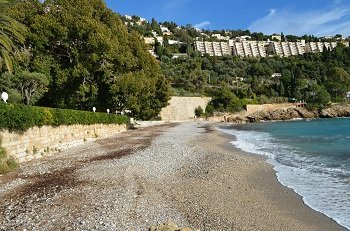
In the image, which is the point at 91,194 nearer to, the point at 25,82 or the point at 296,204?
the point at 296,204

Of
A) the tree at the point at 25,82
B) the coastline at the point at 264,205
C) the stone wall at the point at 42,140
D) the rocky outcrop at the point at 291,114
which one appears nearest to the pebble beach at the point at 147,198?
the coastline at the point at 264,205

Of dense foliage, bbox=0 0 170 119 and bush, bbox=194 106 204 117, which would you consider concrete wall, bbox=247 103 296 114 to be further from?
dense foliage, bbox=0 0 170 119

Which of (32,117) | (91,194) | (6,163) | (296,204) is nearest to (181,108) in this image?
(32,117)

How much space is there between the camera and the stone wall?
15.2m

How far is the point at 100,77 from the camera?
123 ft

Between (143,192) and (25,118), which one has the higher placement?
(25,118)

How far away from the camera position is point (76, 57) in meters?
34.7

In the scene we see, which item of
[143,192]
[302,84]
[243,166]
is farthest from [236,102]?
[143,192]

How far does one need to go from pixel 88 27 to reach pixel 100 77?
5.94m

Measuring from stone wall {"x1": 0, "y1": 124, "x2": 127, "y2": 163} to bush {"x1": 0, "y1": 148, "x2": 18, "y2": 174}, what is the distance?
0.33 meters

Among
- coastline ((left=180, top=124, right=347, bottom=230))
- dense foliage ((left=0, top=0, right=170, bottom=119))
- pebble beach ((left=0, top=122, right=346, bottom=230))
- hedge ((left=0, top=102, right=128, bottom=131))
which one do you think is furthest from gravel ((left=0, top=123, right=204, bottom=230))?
dense foliage ((left=0, top=0, right=170, bottom=119))

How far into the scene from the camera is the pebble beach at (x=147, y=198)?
795 cm

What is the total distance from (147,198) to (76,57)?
27389 millimetres

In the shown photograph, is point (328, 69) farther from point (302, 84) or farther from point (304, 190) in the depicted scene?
point (304, 190)
